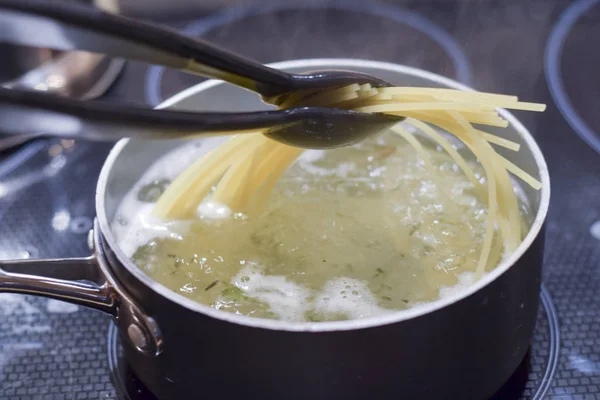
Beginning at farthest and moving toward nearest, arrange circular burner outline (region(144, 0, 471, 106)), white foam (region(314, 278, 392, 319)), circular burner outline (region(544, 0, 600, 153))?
1. circular burner outline (region(144, 0, 471, 106))
2. circular burner outline (region(544, 0, 600, 153))
3. white foam (region(314, 278, 392, 319))

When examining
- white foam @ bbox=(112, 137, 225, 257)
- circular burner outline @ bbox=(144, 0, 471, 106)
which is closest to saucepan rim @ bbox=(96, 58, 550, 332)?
white foam @ bbox=(112, 137, 225, 257)

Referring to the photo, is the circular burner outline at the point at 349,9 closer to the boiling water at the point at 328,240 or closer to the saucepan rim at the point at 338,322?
the boiling water at the point at 328,240

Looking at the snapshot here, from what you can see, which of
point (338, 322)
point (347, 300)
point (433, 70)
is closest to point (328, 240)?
point (347, 300)

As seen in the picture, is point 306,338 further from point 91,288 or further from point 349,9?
point 349,9

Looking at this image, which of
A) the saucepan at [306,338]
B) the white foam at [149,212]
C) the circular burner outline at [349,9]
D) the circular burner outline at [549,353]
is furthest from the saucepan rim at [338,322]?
the circular burner outline at [349,9]

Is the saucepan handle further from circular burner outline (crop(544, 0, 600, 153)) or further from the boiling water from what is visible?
circular burner outline (crop(544, 0, 600, 153))

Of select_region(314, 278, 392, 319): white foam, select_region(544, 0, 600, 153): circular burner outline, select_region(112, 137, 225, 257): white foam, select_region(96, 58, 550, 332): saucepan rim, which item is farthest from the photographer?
select_region(544, 0, 600, 153): circular burner outline
